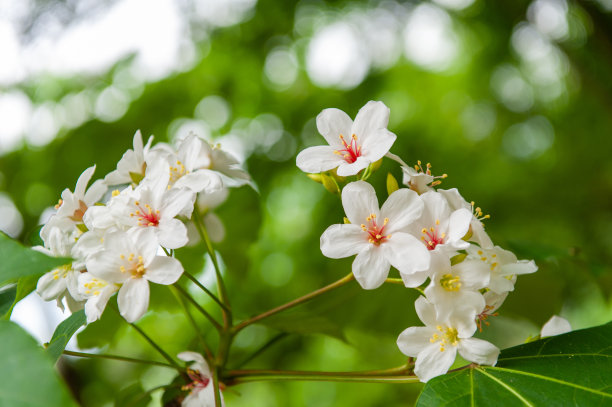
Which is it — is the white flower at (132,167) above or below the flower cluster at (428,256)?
above

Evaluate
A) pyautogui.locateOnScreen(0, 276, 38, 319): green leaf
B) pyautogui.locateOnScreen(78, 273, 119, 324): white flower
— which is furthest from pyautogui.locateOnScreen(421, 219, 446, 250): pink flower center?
pyautogui.locateOnScreen(0, 276, 38, 319): green leaf

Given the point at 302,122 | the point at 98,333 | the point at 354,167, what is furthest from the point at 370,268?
the point at 302,122

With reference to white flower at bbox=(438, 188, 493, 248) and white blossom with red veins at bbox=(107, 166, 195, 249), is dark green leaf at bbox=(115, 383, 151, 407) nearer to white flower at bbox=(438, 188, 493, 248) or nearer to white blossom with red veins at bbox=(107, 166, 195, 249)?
white blossom with red veins at bbox=(107, 166, 195, 249)

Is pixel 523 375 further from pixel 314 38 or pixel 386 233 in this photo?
pixel 314 38

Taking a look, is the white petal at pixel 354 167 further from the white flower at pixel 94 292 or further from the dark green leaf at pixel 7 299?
the dark green leaf at pixel 7 299

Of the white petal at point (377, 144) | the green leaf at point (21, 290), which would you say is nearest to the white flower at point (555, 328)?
the white petal at point (377, 144)

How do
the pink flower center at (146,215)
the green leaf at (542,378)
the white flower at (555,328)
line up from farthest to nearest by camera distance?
A: the white flower at (555,328), the pink flower center at (146,215), the green leaf at (542,378)
